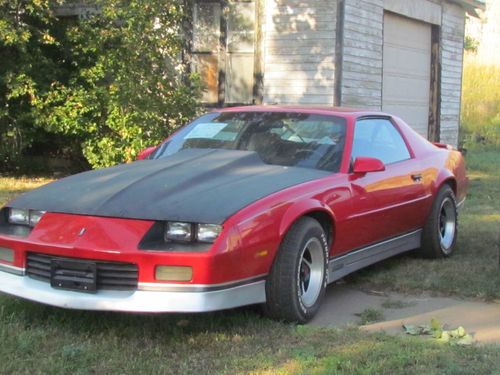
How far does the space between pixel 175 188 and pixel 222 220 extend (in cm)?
51

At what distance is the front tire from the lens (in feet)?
13.3

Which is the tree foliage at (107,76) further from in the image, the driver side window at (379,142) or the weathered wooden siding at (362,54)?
the driver side window at (379,142)

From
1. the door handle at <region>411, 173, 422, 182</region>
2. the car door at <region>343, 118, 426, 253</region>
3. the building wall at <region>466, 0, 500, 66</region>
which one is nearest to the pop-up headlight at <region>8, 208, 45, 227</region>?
the car door at <region>343, 118, 426, 253</region>

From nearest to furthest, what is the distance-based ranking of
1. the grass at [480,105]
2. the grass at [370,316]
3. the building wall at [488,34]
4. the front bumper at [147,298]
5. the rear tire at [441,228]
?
1. the front bumper at [147,298]
2. the grass at [370,316]
3. the rear tire at [441,228]
4. the grass at [480,105]
5. the building wall at [488,34]

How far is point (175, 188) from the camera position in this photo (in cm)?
410

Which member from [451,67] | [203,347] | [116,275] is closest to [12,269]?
[116,275]

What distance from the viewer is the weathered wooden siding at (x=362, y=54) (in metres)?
11.3

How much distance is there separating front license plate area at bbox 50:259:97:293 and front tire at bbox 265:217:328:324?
103 cm

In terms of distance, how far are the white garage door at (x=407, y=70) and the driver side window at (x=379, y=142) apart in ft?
24.9

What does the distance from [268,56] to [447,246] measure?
598 cm

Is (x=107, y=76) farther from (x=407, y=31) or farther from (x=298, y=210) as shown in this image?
(x=298, y=210)

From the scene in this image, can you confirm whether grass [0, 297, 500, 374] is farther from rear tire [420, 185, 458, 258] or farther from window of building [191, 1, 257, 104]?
window of building [191, 1, 257, 104]

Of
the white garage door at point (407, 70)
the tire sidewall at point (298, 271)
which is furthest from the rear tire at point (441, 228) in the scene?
the white garage door at point (407, 70)

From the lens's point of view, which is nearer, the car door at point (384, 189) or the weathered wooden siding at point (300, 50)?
the car door at point (384, 189)
